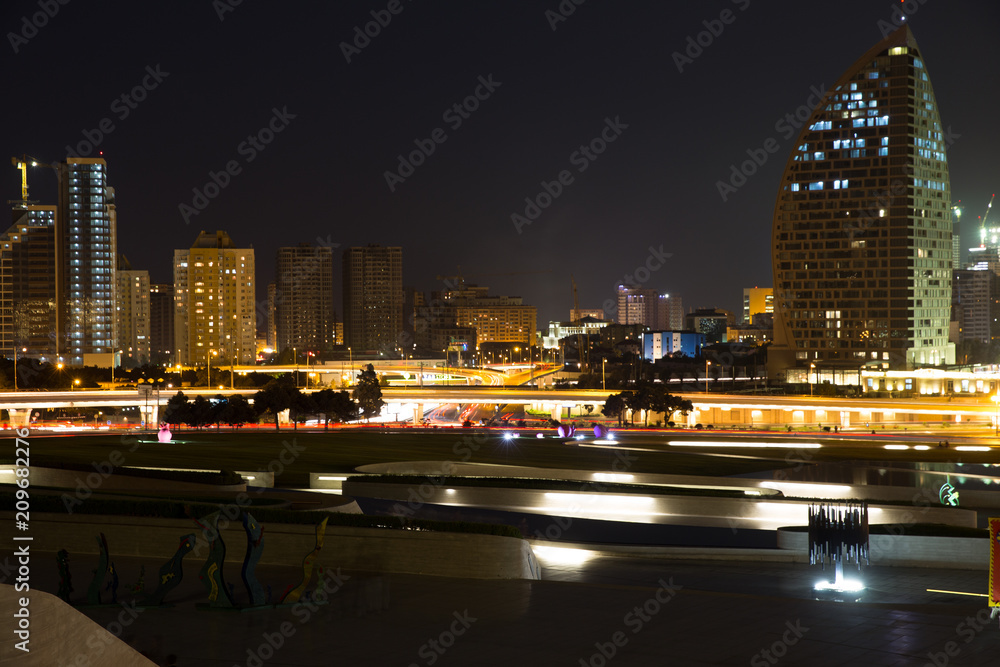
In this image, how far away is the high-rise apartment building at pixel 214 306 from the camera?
179 meters

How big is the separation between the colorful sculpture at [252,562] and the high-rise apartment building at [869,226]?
383ft

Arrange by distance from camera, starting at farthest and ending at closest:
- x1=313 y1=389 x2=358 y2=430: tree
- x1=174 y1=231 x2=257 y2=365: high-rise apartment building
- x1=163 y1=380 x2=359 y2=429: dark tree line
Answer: x1=174 y1=231 x2=257 y2=365: high-rise apartment building, x1=313 y1=389 x2=358 y2=430: tree, x1=163 y1=380 x2=359 y2=429: dark tree line

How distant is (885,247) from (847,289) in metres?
7.24

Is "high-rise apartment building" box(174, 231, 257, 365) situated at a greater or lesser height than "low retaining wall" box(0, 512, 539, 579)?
greater

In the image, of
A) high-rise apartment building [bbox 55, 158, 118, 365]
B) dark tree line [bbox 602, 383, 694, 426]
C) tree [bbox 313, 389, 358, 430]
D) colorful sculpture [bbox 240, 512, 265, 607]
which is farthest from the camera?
high-rise apartment building [bbox 55, 158, 118, 365]

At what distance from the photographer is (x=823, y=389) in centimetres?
10075

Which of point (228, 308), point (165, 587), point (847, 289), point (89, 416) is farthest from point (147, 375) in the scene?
point (165, 587)

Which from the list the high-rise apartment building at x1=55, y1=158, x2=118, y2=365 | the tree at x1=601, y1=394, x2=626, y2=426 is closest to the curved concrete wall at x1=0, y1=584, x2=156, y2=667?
the tree at x1=601, y1=394, x2=626, y2=426

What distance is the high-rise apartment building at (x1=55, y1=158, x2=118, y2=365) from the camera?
495 feet

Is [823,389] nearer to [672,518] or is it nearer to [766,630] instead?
[672,518]

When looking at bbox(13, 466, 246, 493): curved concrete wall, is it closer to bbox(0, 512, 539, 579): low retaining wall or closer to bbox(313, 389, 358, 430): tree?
bbox(0, 512, 539, 579): low retaining wall

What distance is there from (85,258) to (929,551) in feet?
513

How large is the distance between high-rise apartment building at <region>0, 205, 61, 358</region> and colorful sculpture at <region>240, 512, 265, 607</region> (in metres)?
157

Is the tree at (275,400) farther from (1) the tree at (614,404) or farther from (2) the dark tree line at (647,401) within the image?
(1) the tree at (614,404)
